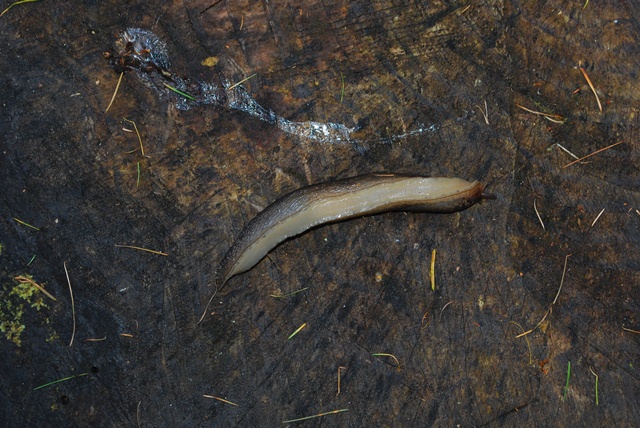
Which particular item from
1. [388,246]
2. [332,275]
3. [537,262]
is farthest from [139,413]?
[537,262]

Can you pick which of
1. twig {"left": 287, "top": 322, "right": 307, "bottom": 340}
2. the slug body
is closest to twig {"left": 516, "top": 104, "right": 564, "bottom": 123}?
the slug body

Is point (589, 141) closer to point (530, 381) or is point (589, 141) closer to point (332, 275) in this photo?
point (530, 381)

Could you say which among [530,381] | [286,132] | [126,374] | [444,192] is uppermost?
[286,132]

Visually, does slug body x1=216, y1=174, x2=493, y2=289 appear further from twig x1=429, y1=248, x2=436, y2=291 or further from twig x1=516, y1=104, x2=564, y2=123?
twig x1=516, y1=104, x2=564, y2=123

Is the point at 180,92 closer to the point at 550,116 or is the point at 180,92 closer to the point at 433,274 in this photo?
the point at 433,274

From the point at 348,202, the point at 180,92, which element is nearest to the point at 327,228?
the point at 348,202
